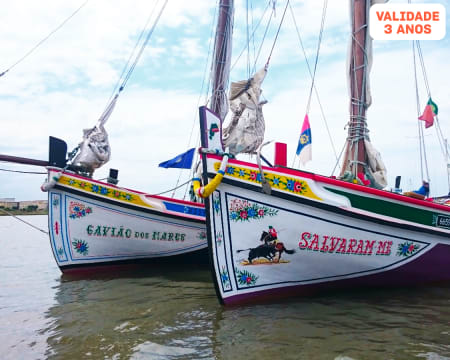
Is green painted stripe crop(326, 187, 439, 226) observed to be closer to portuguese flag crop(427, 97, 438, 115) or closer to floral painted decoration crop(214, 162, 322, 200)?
floral painted decoration crop(214, 162, 322, 200)

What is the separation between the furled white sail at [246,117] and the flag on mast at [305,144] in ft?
5.15

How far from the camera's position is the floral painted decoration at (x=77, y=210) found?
861 cm

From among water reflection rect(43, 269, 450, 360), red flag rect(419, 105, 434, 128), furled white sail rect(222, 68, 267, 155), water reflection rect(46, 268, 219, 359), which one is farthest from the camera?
red flag rect(419, 105, 434, 128)

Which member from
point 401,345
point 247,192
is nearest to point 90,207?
point 247,192

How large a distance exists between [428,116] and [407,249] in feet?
24.9

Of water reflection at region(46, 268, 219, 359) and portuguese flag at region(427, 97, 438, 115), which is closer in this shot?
water reflection at region(46, 268, 219, 359)

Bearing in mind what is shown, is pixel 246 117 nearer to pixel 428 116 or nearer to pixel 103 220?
pixel 103 220

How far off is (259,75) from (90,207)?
18.4ft

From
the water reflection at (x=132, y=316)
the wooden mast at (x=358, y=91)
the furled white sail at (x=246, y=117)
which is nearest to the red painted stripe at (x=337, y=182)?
the wooden mast at (x=358, y=91)

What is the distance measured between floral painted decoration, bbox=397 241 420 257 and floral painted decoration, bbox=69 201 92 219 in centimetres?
657

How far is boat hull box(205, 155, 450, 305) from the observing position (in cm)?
539

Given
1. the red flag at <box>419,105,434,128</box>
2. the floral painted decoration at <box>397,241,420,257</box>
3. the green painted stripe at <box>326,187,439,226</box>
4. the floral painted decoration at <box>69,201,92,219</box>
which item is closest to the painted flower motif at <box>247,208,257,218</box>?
the green painted stripe at <box>326,187,439,226</box>

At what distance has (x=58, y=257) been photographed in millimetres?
8750

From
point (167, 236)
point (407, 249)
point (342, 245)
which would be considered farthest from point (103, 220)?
point (407, 249)
